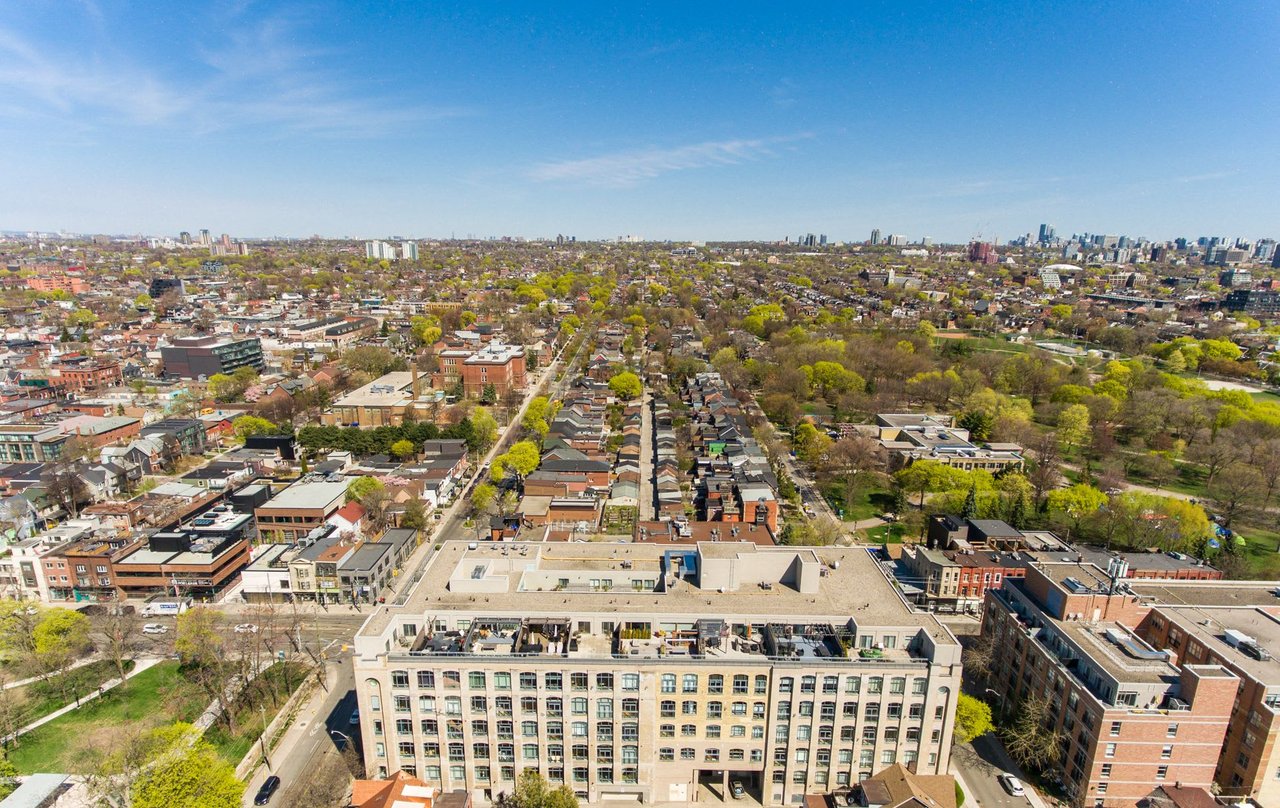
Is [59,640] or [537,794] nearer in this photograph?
[537,794]

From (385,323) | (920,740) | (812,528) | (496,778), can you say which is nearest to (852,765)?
(920,740)

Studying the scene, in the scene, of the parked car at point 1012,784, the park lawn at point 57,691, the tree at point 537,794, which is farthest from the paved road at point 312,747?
the parked car at point 1012,784

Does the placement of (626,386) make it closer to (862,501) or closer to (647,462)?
(647,462)

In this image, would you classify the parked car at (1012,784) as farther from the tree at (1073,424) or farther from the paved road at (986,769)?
the tree at (1073,424)

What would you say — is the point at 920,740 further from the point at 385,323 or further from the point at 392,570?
the point at 385,323

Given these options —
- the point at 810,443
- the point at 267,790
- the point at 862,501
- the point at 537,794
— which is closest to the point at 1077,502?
the point at 862,501

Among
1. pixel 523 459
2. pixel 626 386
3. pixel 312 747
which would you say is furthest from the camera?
pixel 626 386
